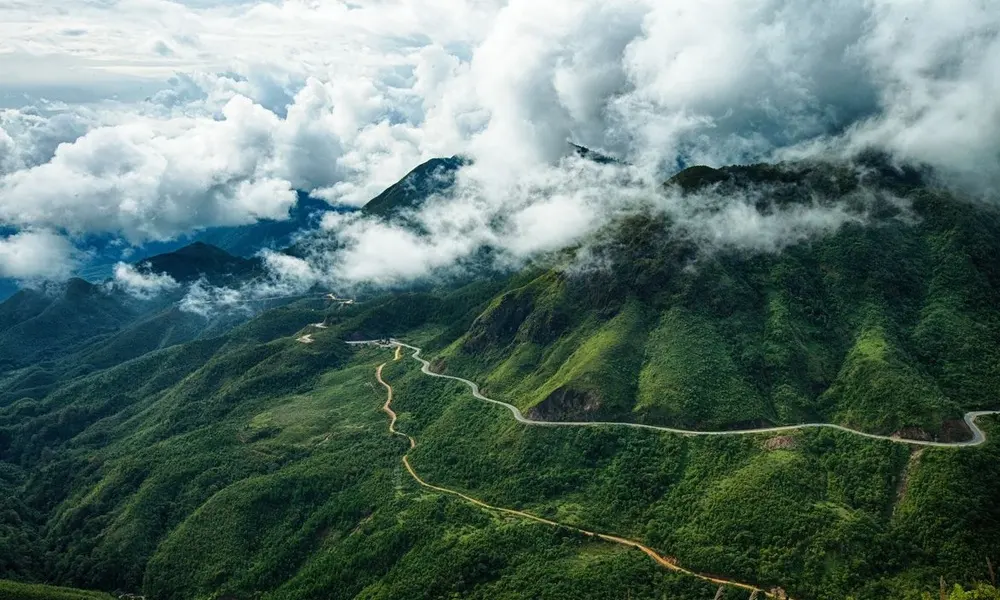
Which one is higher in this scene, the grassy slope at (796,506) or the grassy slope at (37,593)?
the grassy slope at (796,506)

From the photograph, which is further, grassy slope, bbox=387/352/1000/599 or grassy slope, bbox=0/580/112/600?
grassy slope, bbox=0/580/112/600

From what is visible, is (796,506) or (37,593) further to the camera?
(37,593)

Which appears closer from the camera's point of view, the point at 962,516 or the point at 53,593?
the point at 962,516

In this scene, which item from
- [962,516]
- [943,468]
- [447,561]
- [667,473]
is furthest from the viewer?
[667,473]

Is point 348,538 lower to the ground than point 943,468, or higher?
lower

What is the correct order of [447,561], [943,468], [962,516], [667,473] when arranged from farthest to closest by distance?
[667,473]
[447,561]
[943,468]
[962,516]

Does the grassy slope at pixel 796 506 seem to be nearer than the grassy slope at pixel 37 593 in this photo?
Yes

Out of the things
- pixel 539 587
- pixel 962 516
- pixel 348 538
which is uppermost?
pixel 962 516

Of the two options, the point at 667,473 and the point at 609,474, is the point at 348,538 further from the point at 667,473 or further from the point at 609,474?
the point at 667,473

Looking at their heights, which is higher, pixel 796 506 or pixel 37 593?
pixel 796 506

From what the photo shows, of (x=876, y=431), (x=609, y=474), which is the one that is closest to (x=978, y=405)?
(x=876, y=431)

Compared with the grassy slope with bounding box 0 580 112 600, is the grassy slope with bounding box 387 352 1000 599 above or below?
above
